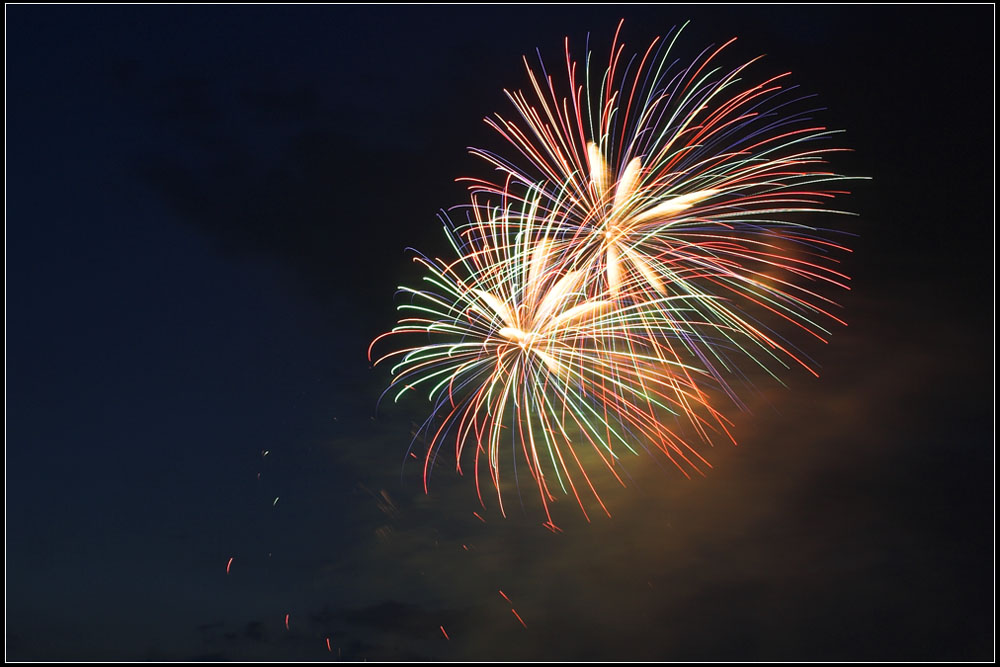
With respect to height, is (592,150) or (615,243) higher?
(592,150)

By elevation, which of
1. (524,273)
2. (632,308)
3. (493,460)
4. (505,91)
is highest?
(505,91)

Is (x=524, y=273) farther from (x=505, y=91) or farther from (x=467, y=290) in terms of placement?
(x=505, y=91)

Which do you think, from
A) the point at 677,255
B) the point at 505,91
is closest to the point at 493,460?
the point at 677,255

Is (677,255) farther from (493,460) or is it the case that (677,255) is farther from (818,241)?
(493,460)

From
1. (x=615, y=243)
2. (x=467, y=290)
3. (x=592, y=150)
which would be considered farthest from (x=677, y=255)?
(x=467, y=290)

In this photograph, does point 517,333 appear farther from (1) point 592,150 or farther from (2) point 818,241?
(2) point 818,241

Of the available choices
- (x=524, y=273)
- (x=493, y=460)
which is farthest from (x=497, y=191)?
(x=493, y=460)

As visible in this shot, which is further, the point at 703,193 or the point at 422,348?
the point at 422,348

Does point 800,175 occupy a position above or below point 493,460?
above
